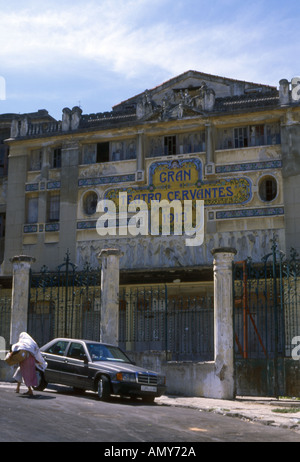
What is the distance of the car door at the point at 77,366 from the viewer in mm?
15219

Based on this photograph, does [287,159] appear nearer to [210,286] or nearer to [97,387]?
[210,286]

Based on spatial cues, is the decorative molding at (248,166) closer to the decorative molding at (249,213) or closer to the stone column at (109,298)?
the decorative molding at (249,213)

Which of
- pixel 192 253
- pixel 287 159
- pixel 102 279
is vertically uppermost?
pixel 287 159

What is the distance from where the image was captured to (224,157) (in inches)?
1104

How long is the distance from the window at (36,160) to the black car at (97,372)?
15986mm

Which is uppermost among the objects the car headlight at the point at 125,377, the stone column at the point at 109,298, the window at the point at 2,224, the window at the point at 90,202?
the window at the point at 90,202

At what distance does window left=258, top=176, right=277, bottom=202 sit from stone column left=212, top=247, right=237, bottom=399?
1025 centimetres

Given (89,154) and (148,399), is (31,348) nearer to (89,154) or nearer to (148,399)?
(148,399)

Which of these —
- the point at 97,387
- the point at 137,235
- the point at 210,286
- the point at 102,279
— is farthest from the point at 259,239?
the point at 97,387

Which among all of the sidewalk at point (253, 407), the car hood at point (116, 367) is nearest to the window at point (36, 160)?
the sidewalk at point (253, 407)

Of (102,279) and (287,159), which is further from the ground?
(287,159)

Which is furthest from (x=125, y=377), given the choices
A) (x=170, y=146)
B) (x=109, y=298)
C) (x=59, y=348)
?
(x=170, y=146)

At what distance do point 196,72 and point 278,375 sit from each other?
63.7 feet

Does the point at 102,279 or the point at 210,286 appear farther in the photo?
the point at 210,286
